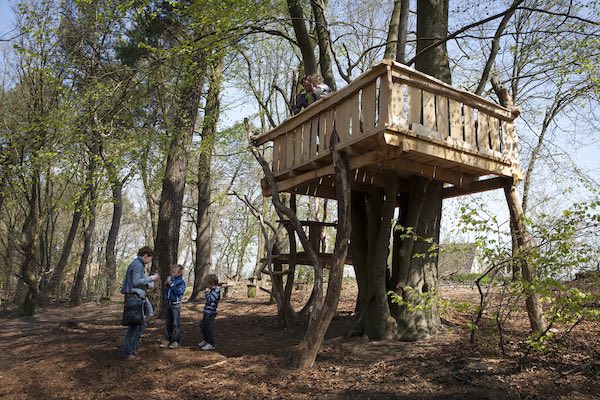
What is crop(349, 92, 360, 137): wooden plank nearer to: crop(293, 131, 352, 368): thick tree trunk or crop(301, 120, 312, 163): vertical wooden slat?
crop(293, 131, 352, 368): thick tree trunk

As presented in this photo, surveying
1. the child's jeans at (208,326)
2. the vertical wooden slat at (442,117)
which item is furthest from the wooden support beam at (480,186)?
the child's jeans at (208,326)

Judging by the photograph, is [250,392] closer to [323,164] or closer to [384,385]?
[384,385]

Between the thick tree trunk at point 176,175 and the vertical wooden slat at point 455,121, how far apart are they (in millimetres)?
6650

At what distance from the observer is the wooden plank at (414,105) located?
18.2 ft

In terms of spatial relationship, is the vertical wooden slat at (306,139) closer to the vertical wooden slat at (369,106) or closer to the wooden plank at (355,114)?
the wooden plank at (355,114)

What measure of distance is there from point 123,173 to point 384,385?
51.6ft

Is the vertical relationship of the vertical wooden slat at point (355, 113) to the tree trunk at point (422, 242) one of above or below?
above

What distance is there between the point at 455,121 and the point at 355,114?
1.27 metres

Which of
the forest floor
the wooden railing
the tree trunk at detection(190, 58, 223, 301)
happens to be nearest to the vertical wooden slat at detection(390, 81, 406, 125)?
the wooden railing

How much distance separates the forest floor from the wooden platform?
2136 millimetres

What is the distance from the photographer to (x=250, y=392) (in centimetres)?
546

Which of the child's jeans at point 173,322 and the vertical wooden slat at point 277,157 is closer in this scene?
the child's jeans at point 173,322

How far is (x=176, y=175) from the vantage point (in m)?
11.8

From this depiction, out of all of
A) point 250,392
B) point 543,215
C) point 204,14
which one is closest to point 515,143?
point 543,215
